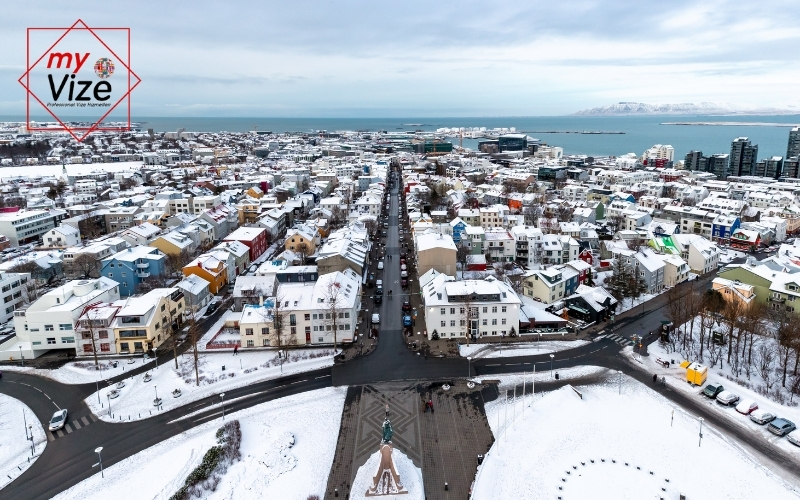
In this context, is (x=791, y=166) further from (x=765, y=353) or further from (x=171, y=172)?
(x=171, y=172)

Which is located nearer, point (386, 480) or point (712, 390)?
point (386, 480)

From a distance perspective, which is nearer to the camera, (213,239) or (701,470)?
(701,470)

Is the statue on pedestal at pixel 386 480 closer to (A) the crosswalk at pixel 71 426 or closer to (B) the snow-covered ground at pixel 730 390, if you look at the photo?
(A) the crosswalk at pixel 71 426

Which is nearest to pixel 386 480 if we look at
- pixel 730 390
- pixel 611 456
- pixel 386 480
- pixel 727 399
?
pixel 386 480

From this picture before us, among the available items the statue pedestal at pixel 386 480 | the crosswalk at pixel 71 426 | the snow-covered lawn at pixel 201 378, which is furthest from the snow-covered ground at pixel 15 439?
the statue pedestal at pixel 386 480

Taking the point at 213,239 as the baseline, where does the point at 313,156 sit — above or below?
above

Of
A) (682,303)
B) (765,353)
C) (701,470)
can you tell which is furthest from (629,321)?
(701,470)

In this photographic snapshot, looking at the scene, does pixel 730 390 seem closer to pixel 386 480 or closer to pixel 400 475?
pixel 400 475
